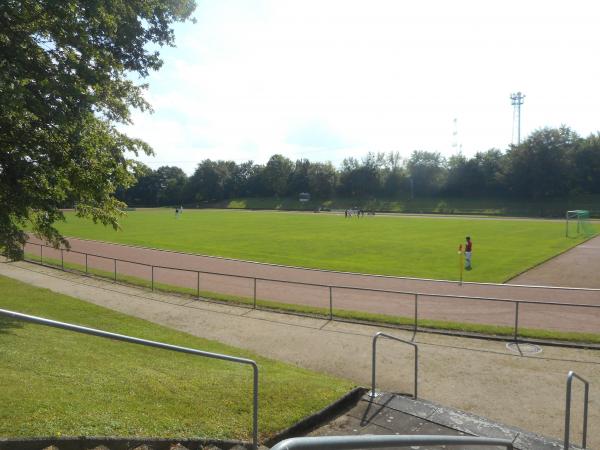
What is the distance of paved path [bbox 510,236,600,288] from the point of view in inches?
807

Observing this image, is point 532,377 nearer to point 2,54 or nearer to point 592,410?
point 592,410

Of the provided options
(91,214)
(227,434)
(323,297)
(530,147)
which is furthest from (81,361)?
(530,147)

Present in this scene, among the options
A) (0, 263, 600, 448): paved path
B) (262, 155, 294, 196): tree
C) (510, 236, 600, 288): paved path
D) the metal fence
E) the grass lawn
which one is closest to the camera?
the grass lawn

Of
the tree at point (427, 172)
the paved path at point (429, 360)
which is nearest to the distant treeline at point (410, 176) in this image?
the tree at point (427, 172)

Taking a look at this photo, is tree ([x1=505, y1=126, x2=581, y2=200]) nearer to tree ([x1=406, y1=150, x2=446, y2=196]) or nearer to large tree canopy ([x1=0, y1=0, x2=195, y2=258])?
tree ([x1=406, y1=150, x2=446, y2=196])

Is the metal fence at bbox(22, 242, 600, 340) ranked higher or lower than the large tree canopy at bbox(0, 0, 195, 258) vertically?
lower

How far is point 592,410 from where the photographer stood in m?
8.19

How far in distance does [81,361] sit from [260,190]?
13249cm

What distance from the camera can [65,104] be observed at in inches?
367

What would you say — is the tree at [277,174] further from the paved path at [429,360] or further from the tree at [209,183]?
the paved path at [429,360]

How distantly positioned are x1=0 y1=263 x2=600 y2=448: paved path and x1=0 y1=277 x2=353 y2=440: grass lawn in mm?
1629

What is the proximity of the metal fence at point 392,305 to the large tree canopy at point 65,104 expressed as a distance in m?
4.77

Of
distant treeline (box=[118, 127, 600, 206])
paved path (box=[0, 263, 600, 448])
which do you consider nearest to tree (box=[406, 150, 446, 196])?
distant treeline (box=[118, 127, 600, 206])

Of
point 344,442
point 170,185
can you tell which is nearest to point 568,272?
point 344,442
